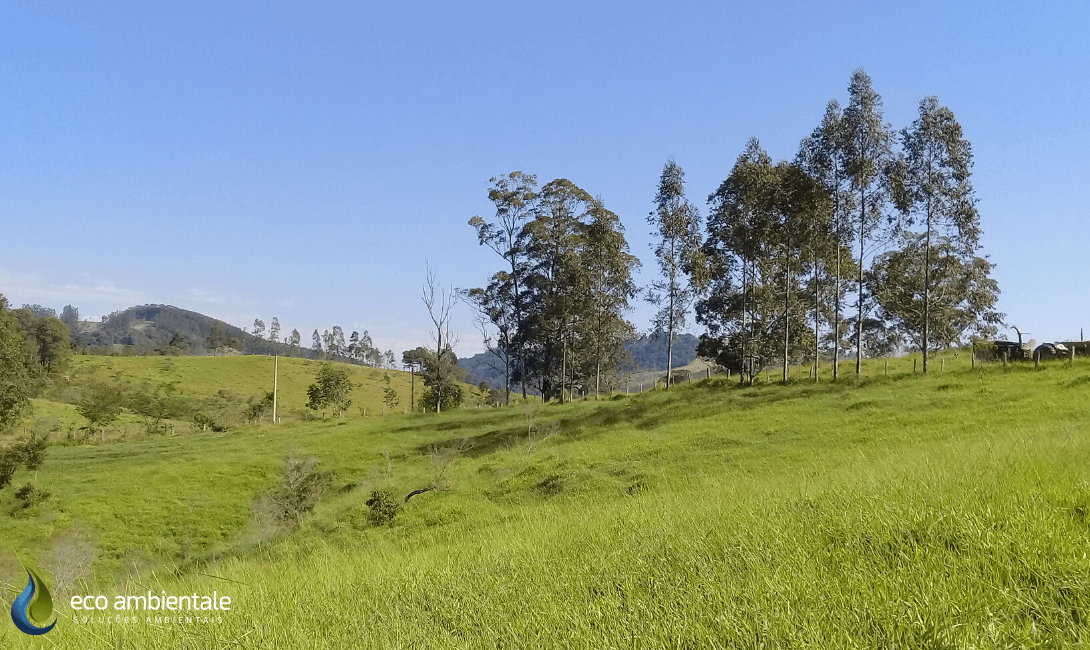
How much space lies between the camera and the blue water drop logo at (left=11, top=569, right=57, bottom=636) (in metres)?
5.48

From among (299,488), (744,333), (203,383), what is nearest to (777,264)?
(744,333)

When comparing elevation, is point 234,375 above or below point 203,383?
above

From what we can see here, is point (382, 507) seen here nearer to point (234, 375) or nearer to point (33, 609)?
point (33, 609)

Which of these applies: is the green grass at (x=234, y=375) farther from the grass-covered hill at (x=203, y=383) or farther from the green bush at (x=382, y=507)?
the green bush at (x=382, y=507)

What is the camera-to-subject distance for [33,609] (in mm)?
5582

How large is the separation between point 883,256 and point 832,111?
1649cm

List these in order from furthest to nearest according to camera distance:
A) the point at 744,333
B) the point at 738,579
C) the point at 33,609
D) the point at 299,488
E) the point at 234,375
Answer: the point at 234,375 → the point at 744,333 → the point at 299,488 → the point at 33,609 → the point at 738,579

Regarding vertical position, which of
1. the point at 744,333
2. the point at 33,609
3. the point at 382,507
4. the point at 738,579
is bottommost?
the point at 382,507

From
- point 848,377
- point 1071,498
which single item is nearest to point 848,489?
point 1071,498

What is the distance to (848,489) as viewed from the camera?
6539 mm

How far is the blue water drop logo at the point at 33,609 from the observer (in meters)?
5.48

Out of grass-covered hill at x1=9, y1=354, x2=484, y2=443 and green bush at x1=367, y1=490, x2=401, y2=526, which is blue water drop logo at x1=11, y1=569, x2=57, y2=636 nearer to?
green bush at x1=367, y1=490, x2=401, y2=526

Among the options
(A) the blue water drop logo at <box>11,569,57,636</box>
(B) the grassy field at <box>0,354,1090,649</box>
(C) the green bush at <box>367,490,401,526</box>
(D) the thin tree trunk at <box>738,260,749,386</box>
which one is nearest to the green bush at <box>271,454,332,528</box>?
(C) the green bush at <box>367,490,401,526</box>

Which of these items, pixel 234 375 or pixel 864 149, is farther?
pixel 234 375
